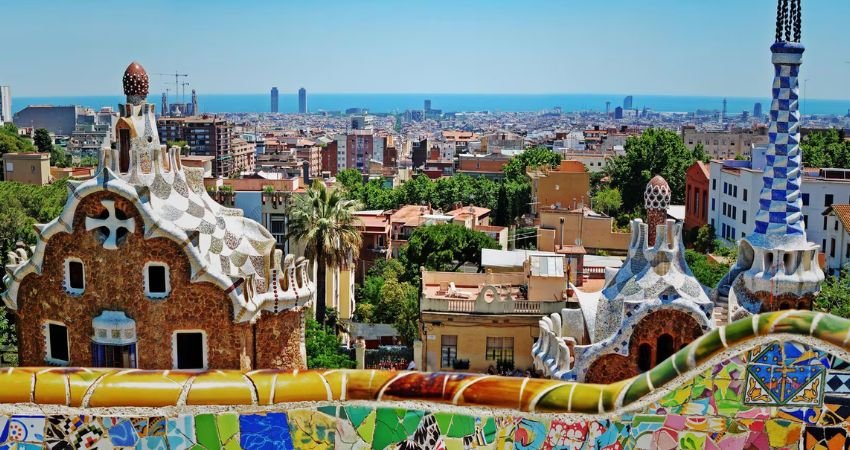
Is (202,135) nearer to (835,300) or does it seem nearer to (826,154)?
(826,154)

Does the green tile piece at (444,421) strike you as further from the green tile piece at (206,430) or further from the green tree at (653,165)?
the green tree at (653,165)

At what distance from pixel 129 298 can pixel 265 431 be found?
11.0 m

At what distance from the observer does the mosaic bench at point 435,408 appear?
5.43 m

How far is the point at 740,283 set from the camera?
1753cm

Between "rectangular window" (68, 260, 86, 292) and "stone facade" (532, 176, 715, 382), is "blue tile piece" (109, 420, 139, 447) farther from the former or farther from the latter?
"rectangular window" (68, 260, 86, 292)

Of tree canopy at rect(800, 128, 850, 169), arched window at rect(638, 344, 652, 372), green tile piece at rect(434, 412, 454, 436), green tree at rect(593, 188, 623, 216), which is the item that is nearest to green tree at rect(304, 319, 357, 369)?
arched window at rect(638, 344, 652, 372)

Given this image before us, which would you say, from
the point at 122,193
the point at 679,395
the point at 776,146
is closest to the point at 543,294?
the point at 776,146

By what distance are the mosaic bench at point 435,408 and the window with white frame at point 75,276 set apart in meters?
10.8

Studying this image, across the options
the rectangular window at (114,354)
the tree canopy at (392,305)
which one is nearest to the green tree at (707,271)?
the tree canopy at (392,305)

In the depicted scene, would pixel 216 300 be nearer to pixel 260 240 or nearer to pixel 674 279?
pixel 260 240

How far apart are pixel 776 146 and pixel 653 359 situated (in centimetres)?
465

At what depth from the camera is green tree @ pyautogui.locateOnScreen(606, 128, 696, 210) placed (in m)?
67.9

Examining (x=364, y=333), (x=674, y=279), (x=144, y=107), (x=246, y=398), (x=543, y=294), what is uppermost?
(x=144, y=107)

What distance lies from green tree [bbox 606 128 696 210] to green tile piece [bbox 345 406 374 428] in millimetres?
62908
